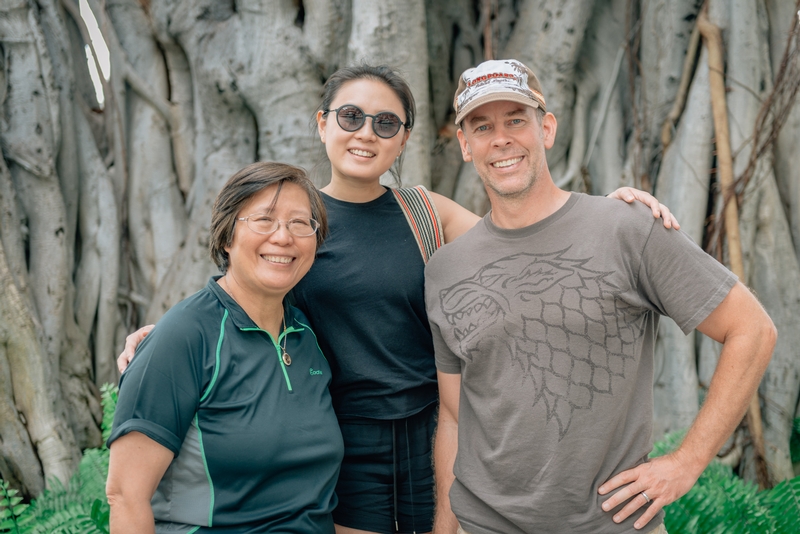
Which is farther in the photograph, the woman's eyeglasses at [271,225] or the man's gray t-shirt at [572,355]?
the woman's eyeglasses at [271,225]

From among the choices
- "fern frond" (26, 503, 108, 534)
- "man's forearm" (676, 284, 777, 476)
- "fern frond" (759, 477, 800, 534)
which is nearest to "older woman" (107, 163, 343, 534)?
"man's forearm" (676, 284, 777, 476)

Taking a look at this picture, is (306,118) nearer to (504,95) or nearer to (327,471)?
(504,95)

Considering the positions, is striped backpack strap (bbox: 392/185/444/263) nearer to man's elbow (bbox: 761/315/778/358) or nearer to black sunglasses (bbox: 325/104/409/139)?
black sunglasses (bbox: 325/104/409/139)

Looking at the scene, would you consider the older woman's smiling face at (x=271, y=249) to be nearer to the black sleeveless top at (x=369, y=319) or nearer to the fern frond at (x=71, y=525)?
the black sleeveless top at (x=369, y=319)

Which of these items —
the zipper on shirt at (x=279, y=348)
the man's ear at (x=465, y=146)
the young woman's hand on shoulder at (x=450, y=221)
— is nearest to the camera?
the zipper on shirt at (x=279, y=348)

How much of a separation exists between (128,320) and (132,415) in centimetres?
295

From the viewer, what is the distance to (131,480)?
1.47m


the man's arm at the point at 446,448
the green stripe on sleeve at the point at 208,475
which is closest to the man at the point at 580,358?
the man's arm at the point at 446,448

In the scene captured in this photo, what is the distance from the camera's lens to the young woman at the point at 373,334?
199 centimetres

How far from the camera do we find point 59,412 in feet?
11.3

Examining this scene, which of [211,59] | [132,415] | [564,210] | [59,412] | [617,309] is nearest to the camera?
[132,415]

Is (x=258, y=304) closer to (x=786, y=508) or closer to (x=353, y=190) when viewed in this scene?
(x=353, y=190)

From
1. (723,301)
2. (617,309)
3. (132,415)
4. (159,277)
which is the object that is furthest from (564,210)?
(159,277)

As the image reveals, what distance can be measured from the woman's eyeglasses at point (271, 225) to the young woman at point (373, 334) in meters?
0.25
